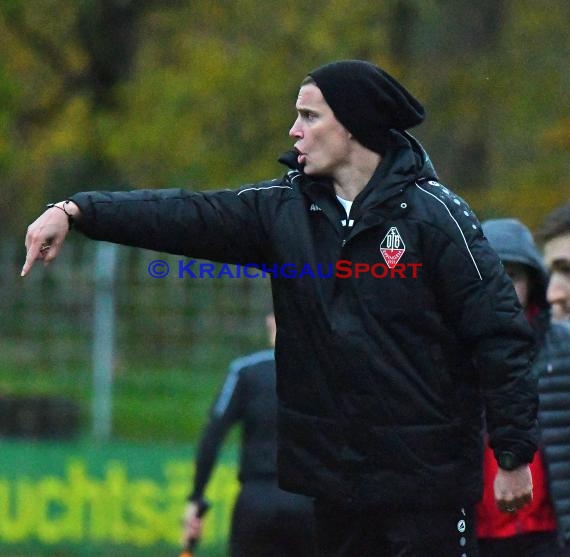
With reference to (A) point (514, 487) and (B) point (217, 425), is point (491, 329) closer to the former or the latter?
(A) point (514, 487)

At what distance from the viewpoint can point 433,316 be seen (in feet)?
14.7

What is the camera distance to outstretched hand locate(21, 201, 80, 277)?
4219 millimetres

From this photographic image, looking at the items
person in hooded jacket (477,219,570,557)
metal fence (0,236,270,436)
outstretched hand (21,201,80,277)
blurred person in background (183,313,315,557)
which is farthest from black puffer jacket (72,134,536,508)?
metal fence (0,236,270,436)

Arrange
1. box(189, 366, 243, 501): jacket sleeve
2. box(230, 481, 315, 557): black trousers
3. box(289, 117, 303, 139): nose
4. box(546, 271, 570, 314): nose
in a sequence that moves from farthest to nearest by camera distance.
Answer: box(189, 366, 243, 501): jacket sleeve < box(230, 481, 315, 557): black trousers < box(546, 271, 570, 314): nose < box(289, 117, 303, 139): nose

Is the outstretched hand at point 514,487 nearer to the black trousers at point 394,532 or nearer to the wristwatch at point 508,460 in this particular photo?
the wristwatch at point 508,460

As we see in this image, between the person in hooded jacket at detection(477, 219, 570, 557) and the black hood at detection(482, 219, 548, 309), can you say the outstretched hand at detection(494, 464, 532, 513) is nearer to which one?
the person in hooded jacket at detection(477, 219, 570, 557)

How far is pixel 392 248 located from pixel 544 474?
4.15 ft

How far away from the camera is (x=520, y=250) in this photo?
5.56 metres

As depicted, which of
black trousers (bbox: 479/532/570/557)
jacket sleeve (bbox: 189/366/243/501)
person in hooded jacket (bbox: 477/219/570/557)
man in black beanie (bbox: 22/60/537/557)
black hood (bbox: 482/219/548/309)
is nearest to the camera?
man in black beanie (bbox: 22/60/537/557)

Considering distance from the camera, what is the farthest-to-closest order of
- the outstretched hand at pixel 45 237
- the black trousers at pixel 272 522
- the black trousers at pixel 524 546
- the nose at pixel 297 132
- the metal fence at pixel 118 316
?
the metal fence at pixel 118 316 → the black trousers at pixel 272 522 → the black trousers at pixel 524 546 → the nose at pixel 297 132 → the outstretched hand at pixel 45 237

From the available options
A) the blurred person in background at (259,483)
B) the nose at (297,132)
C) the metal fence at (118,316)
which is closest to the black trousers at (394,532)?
the nose at (297,132)

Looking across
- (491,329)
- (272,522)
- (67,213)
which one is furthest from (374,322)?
(272,522)

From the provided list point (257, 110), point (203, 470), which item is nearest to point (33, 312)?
point (257, 110)

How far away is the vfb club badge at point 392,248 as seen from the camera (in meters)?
4.45
